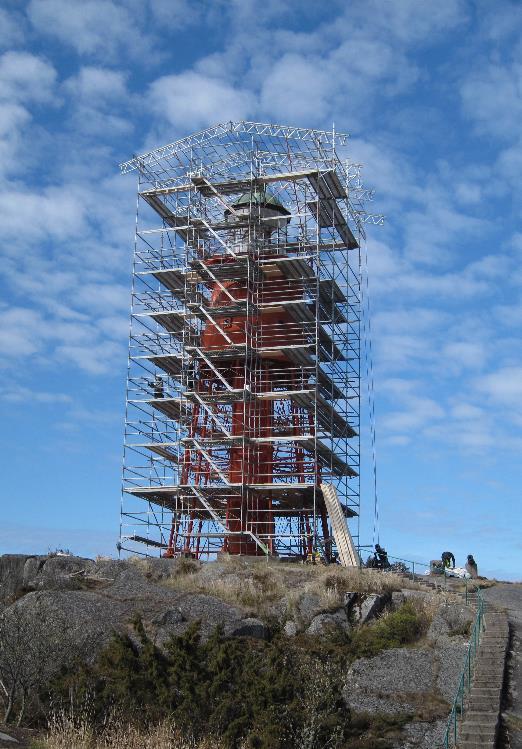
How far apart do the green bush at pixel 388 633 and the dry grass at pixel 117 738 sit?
9429 mm

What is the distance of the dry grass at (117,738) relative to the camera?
21.4 metres

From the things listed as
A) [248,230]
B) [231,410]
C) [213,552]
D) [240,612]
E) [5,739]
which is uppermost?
[248,230]

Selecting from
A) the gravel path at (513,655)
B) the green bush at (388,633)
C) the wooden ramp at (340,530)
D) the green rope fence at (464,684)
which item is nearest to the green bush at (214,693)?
the green rope fence at (464,684)

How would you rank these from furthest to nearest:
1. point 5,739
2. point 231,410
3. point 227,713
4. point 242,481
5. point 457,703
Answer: point 231,410, point 242,481, point 457,703, point 227,713, point 5,739

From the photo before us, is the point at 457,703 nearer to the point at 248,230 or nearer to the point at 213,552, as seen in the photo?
the point at 213,552

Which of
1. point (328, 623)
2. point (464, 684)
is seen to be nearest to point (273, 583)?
point (328, 623)

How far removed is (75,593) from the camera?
3356 centimetres

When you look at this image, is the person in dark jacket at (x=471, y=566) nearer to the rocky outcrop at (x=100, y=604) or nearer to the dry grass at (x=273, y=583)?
the dry grass at (x=273, y=583)

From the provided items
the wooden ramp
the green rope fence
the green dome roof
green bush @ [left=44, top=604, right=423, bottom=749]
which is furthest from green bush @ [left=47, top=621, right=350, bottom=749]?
the green dome roof

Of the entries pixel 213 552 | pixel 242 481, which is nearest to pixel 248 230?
pixel 242 481

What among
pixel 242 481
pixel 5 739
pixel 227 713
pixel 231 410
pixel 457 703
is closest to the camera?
pixel 5 739

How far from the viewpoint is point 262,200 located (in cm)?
5622

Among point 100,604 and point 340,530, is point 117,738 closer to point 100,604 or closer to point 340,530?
point 100,604

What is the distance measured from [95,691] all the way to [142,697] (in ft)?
4.14
